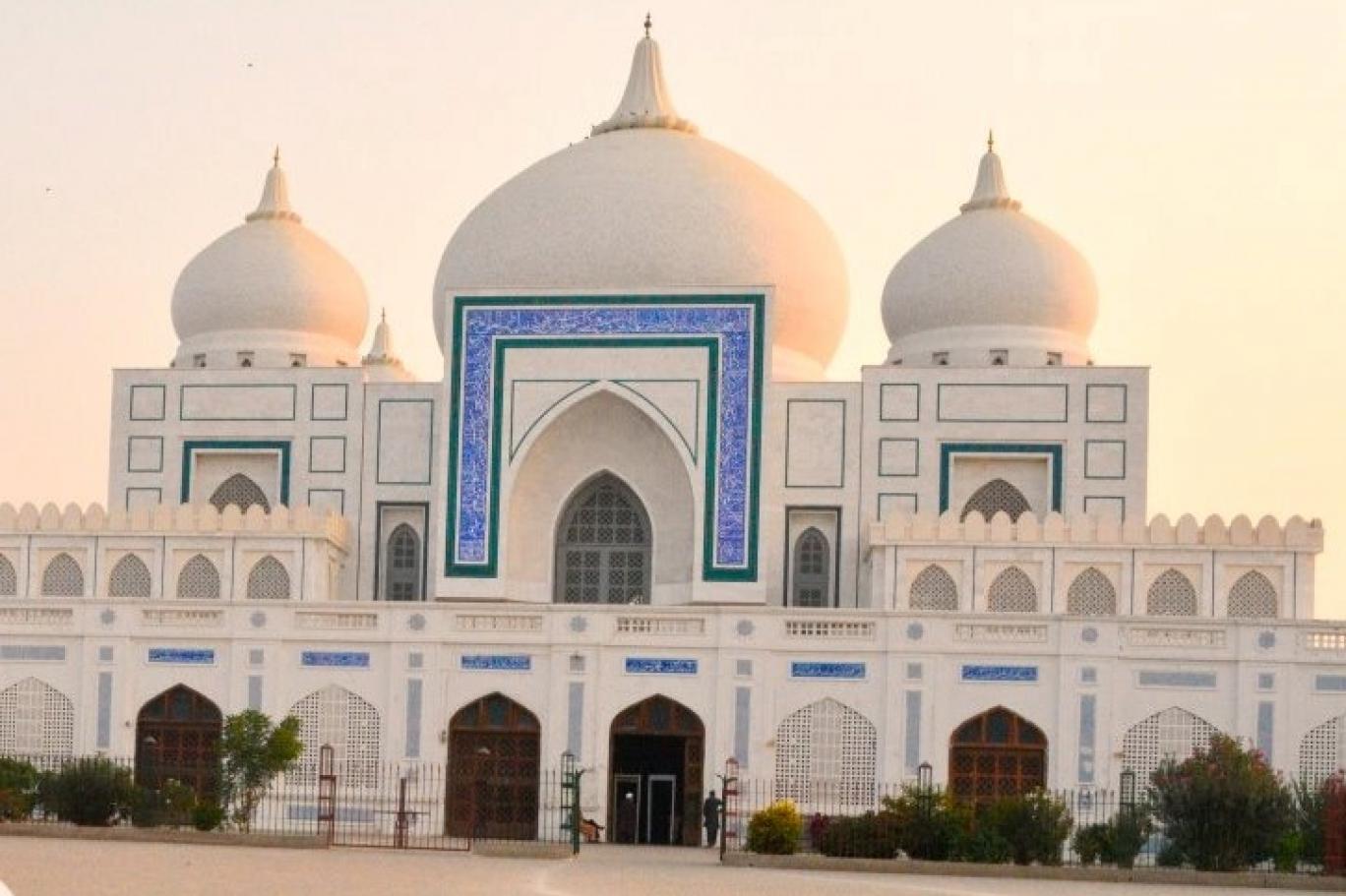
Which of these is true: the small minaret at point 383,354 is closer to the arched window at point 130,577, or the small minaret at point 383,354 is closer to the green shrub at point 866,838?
the arched window at point 130,577

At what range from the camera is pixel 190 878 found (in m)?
21.0

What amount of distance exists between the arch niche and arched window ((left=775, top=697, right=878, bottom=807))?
552cm

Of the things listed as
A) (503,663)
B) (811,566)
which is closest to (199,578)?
(503,663)

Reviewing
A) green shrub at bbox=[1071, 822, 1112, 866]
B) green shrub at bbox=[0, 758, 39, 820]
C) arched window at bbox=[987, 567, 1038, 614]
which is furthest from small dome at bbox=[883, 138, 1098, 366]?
green shrub at bbox=[0, 758, 39, 820]

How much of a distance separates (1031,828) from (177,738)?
14.0 meters

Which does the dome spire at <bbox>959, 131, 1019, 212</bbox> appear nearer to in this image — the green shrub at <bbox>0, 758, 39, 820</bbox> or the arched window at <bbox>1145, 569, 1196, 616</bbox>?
the arched window at <bbox>1145, 569, 1196, 616</bbox>

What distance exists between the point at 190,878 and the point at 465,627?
14.8 metres

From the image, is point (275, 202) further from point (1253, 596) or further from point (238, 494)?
point (1253, 596)

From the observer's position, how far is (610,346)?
133 ft

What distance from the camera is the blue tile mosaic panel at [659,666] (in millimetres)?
35250

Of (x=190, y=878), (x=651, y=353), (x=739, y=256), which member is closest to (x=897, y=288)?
(x=739, y=256)

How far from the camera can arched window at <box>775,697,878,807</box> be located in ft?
114

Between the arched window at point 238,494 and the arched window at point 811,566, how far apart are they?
945 centimetres

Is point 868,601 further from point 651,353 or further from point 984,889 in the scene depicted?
point 984,889
